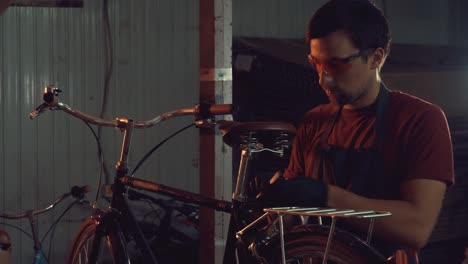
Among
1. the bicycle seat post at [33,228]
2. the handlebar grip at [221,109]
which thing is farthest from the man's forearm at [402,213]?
the bicycle seat post at [33,228]

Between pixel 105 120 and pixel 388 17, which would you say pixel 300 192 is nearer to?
pixel 105 120

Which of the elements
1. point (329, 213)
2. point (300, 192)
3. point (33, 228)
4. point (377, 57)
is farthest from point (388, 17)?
point (329, 213)

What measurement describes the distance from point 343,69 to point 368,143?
15.1 inches

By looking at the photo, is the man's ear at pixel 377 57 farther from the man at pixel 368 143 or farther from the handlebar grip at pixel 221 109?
the handlebar grip at pixel 221 109

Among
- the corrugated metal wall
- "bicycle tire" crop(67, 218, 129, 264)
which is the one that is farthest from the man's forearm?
the corrugated metal wall

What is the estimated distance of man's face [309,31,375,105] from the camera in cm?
344

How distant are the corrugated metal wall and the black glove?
6.61 metres

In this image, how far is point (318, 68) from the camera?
355cm

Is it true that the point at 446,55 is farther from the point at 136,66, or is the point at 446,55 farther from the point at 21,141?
the point at 21,141

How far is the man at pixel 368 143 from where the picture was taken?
3100 millimetres

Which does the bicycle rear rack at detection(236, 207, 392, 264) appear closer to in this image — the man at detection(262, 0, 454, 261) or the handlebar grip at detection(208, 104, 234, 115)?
the man at detection(262, 0, 454, 261)

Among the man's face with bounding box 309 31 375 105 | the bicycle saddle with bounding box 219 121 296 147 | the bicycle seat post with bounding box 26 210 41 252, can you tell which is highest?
the man's face with bounding box 309 31 375 105

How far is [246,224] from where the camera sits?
3.64 metres

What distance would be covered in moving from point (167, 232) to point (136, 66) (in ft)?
7.86
